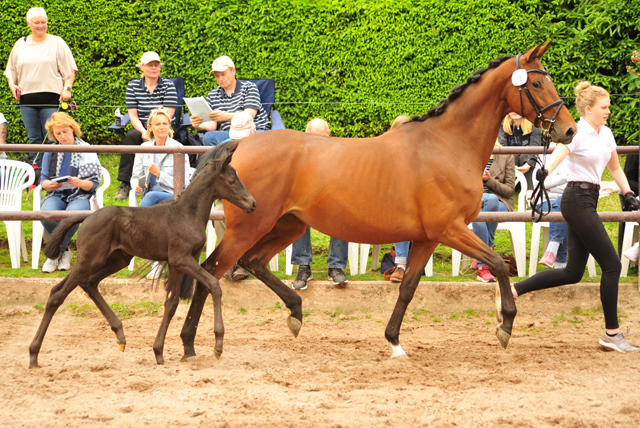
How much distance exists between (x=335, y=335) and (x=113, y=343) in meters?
1.82

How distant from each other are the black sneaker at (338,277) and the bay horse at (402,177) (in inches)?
53.5

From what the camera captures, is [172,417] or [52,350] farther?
[52,350]

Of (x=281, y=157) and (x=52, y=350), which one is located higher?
(x=281, y=157)

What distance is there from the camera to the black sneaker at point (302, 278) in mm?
6273

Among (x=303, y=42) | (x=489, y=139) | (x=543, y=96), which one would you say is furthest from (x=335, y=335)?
(x=303, y=42)

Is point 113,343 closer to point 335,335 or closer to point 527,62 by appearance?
point 335,335

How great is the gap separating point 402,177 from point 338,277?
5.98ft

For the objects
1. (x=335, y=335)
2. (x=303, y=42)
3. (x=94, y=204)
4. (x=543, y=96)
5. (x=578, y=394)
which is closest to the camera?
(x=578, y=394)

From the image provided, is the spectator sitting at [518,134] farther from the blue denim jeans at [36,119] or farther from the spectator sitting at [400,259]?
the blue denim jeans at [36,119]

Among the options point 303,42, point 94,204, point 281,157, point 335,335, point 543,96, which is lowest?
point 335,335

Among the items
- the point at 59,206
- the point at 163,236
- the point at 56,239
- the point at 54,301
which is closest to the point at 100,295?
the point at 54,301

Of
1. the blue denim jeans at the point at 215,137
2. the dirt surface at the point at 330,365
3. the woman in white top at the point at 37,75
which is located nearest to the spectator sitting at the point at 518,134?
the dirt surface at the point at 330,365

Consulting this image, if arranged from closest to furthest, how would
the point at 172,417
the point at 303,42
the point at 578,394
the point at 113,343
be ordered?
1. the point at 172,417
2. the point at 578,394
3. the point at 113,343
4. the point at 303,42

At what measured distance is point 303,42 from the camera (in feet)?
33.7
